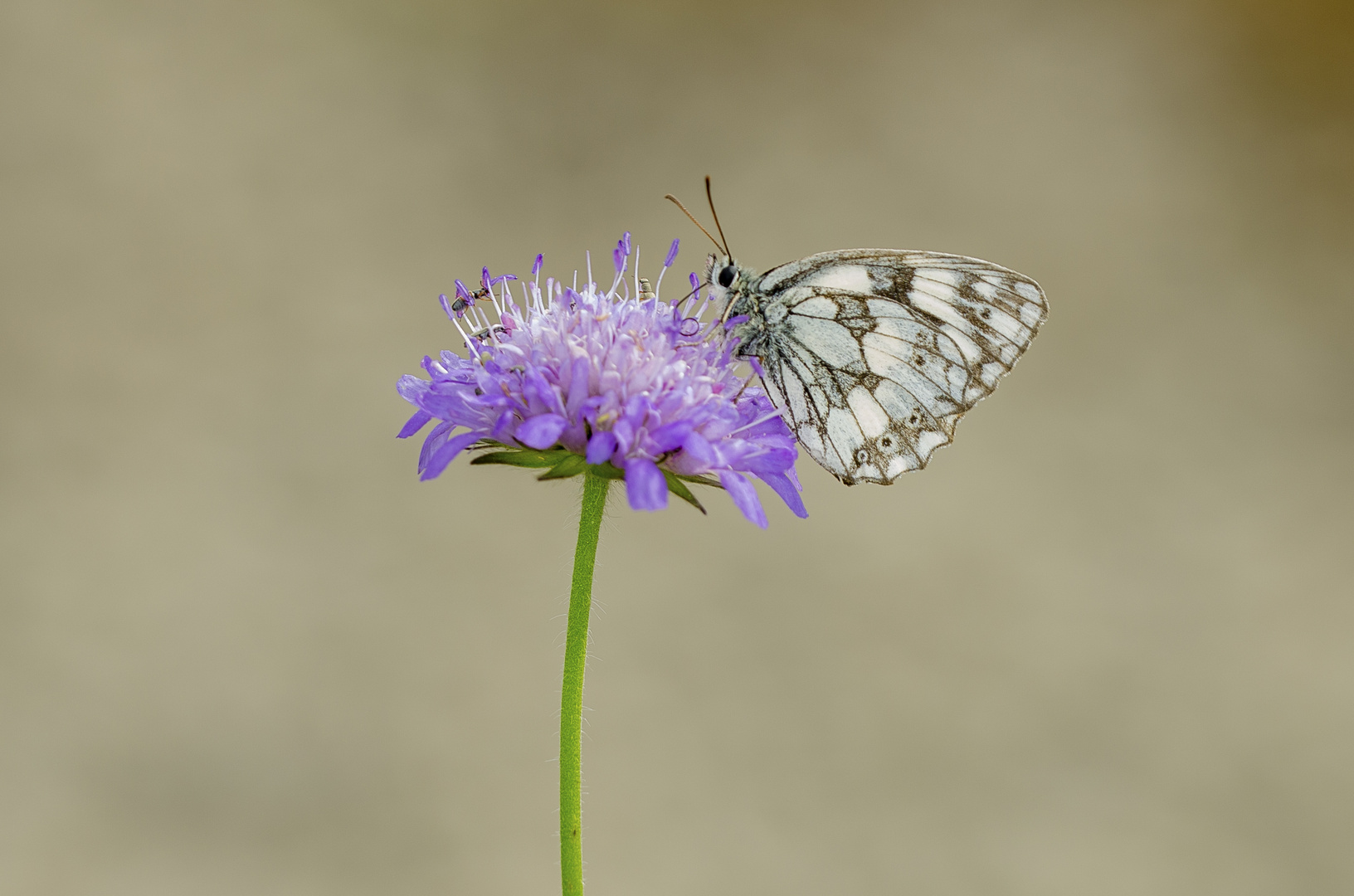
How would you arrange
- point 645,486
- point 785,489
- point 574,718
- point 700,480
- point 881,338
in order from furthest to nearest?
point 881,338, point 785,489, point 700,480, point 645,486, point 574,718

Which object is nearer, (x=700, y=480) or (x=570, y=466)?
(x=570, y=466)

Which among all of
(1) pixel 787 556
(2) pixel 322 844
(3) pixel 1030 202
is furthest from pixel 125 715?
(3) pixel 1030 202

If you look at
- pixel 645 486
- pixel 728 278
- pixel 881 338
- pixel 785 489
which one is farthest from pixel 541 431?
pixel 881 338

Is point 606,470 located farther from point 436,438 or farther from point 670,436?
point 436,438

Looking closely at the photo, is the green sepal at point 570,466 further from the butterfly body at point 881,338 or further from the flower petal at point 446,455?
the butterfly body at point 881,338

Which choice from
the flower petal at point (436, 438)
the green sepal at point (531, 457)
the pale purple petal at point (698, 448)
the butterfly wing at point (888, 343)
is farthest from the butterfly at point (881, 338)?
the flower petal at point (436, 438)

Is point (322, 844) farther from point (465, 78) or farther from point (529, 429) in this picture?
point (465, 78)
